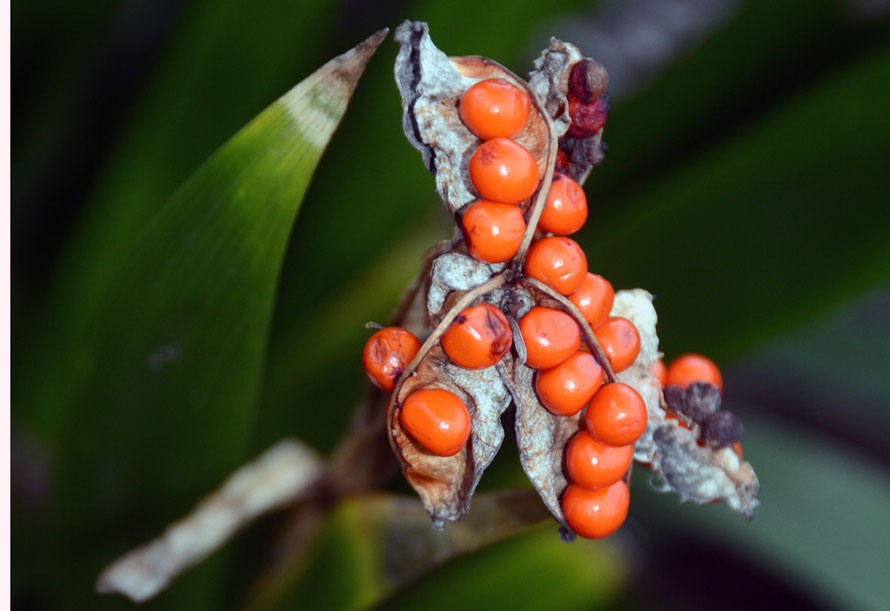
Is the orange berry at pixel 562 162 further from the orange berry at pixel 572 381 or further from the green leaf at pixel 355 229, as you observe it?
the green leaf at pixel 355 229

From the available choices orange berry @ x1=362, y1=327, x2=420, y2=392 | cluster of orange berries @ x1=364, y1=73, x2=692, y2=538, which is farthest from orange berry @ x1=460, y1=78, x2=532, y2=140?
orange berry @ x1=362, y1=327, x2=420, y2=392

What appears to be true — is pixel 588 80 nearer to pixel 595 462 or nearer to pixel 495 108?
pixel 495 108

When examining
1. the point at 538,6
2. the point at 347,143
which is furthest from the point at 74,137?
the point at 538,6

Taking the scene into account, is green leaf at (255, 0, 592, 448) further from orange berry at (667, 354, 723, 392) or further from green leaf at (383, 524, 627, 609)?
orange berry at (667, 354, 723, 392)

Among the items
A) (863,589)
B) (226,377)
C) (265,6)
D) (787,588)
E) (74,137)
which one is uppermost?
(265,6)

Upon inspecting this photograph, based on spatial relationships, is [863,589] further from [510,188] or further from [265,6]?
[265,6]
